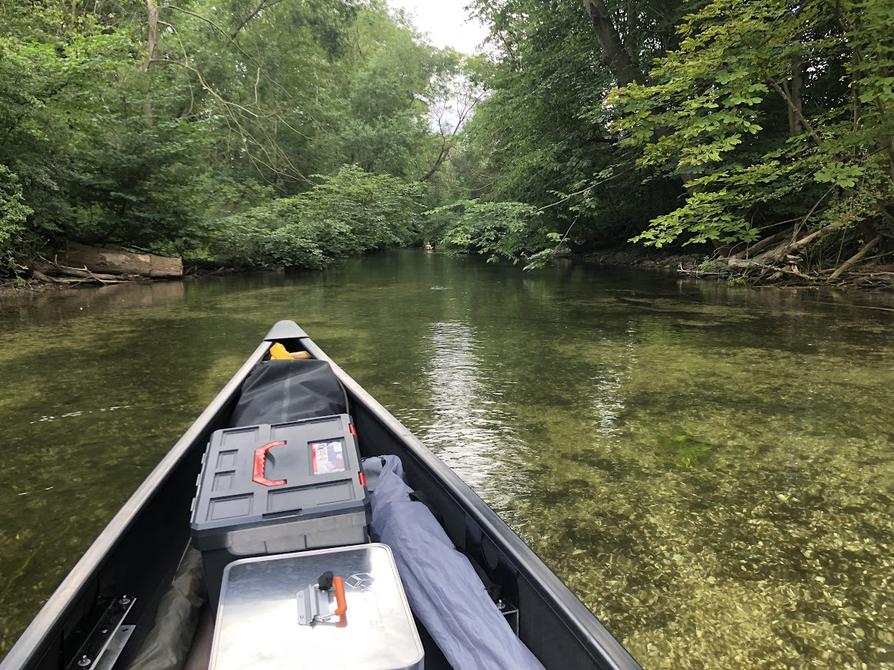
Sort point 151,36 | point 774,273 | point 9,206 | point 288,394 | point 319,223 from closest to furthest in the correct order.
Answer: point 288,394 < point 9,206 < point 774,273 < point 151,36 < point 319,223

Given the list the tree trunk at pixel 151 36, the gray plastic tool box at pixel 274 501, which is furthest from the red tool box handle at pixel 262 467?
the tree trunk at pixel 151 36

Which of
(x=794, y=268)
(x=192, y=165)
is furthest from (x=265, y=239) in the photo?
(x=794, y=268)

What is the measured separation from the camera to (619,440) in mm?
3217

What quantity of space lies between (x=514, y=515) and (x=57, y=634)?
68.6 inches

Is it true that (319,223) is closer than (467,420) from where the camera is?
No

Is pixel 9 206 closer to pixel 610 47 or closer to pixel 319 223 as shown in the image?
pixel 319 223

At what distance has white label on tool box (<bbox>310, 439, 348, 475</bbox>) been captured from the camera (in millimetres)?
1534

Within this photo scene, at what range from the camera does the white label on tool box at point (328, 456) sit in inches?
60.4

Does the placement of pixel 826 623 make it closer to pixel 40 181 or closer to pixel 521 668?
pixel 521 668

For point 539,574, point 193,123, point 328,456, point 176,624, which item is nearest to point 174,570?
point 176,624

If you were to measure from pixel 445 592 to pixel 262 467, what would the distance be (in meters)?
0.63

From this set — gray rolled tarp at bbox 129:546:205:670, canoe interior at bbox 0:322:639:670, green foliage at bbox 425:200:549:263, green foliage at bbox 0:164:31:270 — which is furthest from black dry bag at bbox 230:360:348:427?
green foliage at bbox 425:200:549:263

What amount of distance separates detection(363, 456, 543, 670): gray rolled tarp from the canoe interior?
7 centimetres

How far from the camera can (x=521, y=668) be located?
1.12 meters
